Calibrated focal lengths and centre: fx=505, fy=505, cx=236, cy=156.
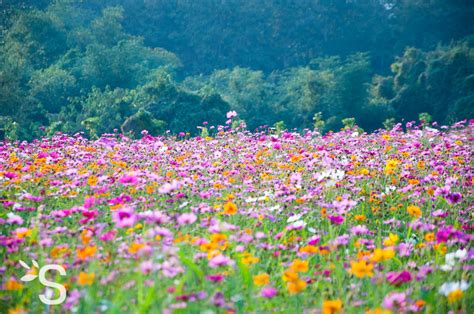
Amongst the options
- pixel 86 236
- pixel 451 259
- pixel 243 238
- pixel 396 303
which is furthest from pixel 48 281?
pixel 451 259

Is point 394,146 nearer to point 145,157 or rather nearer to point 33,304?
Answer: point 145,157

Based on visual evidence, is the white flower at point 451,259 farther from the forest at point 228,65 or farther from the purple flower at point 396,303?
the forest at point 228,65

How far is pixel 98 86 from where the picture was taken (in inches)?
680

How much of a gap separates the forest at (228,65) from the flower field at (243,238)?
3.41 metres

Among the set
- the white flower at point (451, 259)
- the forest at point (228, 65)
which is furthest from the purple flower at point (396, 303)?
the forest at point (228, 65)

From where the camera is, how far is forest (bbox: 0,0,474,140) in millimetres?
14523

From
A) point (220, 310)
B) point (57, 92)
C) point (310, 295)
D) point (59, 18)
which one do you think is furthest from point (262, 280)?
point (59, 18)

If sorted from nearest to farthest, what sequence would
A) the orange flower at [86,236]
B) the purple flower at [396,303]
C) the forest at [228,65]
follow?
the purple flower at [396,303] < the orange flower at [86,236] < the forest at [228,65]

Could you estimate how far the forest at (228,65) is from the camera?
47.6 feet

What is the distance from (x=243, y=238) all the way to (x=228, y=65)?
2283 cm

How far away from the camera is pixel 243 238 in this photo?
2.30 metres

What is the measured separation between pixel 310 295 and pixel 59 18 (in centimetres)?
2100

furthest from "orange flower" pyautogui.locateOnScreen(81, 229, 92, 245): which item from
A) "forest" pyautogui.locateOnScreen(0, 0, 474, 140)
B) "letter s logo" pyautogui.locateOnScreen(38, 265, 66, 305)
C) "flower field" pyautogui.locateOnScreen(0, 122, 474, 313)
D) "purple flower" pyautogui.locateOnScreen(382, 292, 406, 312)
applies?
"forest" pyautogui.locateOnScreen(0, 0, 474, 140)

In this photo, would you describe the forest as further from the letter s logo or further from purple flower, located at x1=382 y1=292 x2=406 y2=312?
purple flower, located at x1=382 y1=292 x2=406 y2=312
